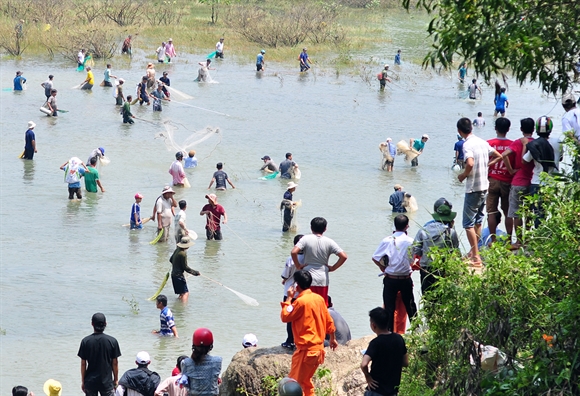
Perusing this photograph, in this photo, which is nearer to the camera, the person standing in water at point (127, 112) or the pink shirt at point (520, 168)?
the pink shirt at point (520, 168)

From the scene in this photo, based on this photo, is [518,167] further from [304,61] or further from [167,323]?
[304,61]

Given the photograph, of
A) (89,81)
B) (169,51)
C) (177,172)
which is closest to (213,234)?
(177,172)

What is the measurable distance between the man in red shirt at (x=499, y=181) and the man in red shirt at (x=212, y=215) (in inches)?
353

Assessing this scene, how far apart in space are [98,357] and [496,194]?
4673 millimetres

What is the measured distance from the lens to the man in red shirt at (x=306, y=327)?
7617 millimetres

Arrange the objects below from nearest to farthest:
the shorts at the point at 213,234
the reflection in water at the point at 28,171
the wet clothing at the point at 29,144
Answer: the shorts at the point at 213,234 → the reflection in water at the point at 28,171 → the wet clothing at the point at 29,144

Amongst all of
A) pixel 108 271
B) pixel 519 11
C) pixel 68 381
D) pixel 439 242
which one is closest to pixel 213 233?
pixel 108 271

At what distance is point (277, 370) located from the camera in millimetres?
8547

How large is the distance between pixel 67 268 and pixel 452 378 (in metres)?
11.7

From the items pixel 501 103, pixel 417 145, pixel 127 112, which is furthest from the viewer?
pixel 501 103

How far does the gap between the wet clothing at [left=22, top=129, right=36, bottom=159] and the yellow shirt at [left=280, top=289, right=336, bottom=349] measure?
714 inches

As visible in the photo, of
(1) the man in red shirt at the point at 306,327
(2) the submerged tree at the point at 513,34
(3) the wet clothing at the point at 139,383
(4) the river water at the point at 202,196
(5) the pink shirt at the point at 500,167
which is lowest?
(4) the river water at the point at 202,196

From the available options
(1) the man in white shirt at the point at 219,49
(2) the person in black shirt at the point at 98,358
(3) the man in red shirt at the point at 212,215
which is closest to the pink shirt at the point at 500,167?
(2) the person in black shirt at the point at 98,358

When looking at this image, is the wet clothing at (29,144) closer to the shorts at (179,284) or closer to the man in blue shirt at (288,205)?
the man in blue shirt at (288,205)
